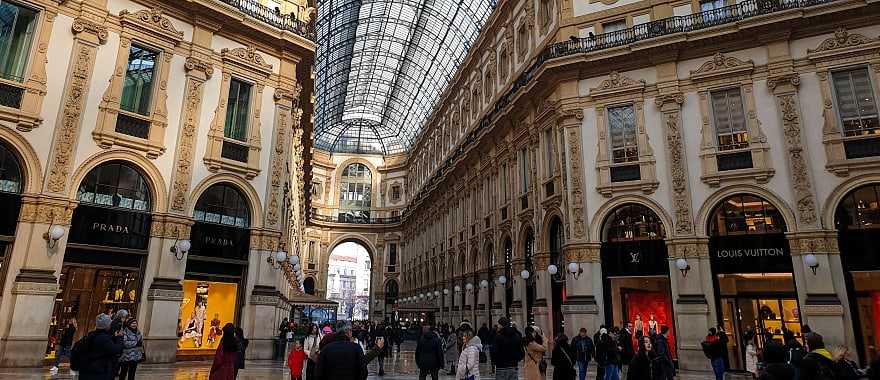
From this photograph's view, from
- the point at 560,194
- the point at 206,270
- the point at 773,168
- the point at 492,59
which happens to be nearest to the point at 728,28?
the point at 773,168

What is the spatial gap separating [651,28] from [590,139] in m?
4.51

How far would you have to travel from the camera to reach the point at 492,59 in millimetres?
28875

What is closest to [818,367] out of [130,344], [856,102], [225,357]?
[225,357]

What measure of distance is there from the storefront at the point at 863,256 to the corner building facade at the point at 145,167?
17.9 m

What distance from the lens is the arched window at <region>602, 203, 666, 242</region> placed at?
17.8m

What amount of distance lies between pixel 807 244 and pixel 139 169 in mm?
20246

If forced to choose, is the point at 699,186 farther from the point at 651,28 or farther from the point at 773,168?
the point at 651,28

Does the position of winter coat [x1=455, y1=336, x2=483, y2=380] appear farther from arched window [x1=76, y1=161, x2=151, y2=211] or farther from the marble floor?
arched window [x1=76, y1=161, x2=151, y2=211]

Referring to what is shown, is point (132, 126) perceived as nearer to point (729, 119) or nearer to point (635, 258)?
point (635, 258)

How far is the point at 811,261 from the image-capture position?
14.9 metres

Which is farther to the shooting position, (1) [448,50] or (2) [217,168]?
(1) [448,50]

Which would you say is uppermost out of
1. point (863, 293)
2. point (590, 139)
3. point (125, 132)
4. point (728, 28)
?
point (728, 28)

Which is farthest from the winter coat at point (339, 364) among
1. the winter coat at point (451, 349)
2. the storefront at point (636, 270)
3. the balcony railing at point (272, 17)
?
the balcony railing at point (272, 17)

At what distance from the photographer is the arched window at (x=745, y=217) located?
16.4 metres
